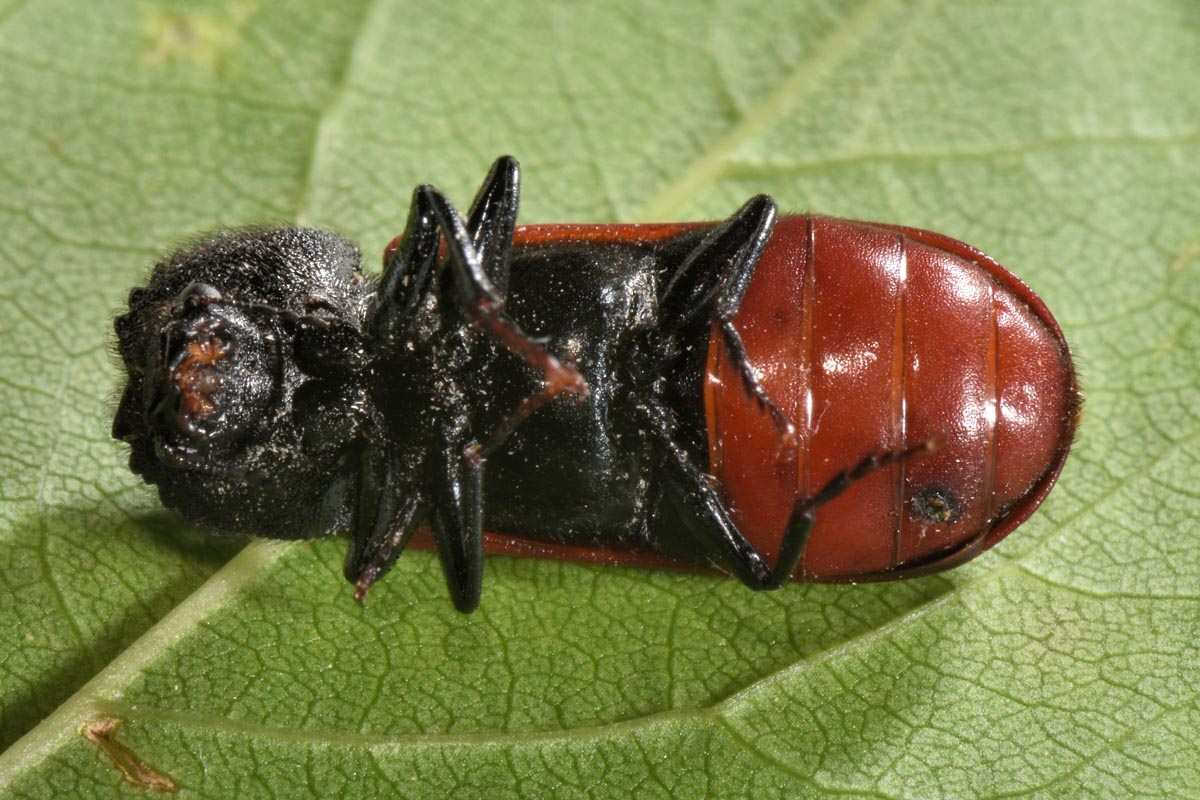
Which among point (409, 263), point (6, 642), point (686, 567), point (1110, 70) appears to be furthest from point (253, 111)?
point (1110, 70)

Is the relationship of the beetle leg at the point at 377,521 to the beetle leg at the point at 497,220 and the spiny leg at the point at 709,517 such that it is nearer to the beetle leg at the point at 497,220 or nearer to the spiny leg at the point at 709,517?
the beetle leg at the point at 497,220

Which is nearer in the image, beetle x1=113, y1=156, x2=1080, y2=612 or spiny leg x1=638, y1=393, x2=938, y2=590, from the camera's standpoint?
beetle x1=113, y1=156, x2=1080, y2=612

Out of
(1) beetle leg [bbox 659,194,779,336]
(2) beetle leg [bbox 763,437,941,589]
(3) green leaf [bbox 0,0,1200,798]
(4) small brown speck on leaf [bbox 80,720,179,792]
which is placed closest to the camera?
(2) beetle leg [bbox 763,437,941,589]

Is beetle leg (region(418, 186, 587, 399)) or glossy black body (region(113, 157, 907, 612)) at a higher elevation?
beetle leg (region(418, 186, 587, 399))

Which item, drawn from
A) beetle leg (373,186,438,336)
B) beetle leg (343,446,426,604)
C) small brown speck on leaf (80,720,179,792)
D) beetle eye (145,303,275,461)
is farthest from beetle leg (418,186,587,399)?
small brown speck on leaf (80,720,179,792)

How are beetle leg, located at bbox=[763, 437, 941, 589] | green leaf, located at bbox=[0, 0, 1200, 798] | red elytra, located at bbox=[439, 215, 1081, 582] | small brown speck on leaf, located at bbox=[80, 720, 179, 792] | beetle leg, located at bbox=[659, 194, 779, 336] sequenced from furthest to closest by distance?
1. green leaf, located at bbox=[0, 0, 1200, 798]
2. small brown speck on leaf, located at bbox=[80, 720, 179, 792]
3. beetle leg, located at bbox=[659, 194, 779, 336]
4. red elytra, located at bbox=[439, 215, 1081, 582]
5. beetle leg, located at bbox=[763, 437, 941, 589]

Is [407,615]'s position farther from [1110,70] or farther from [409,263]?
[1110,70]

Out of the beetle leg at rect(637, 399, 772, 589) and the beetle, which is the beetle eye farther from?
the beetle leg at rect(637, 399, 772, 589)

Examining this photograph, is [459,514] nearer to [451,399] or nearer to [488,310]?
[451,399]
